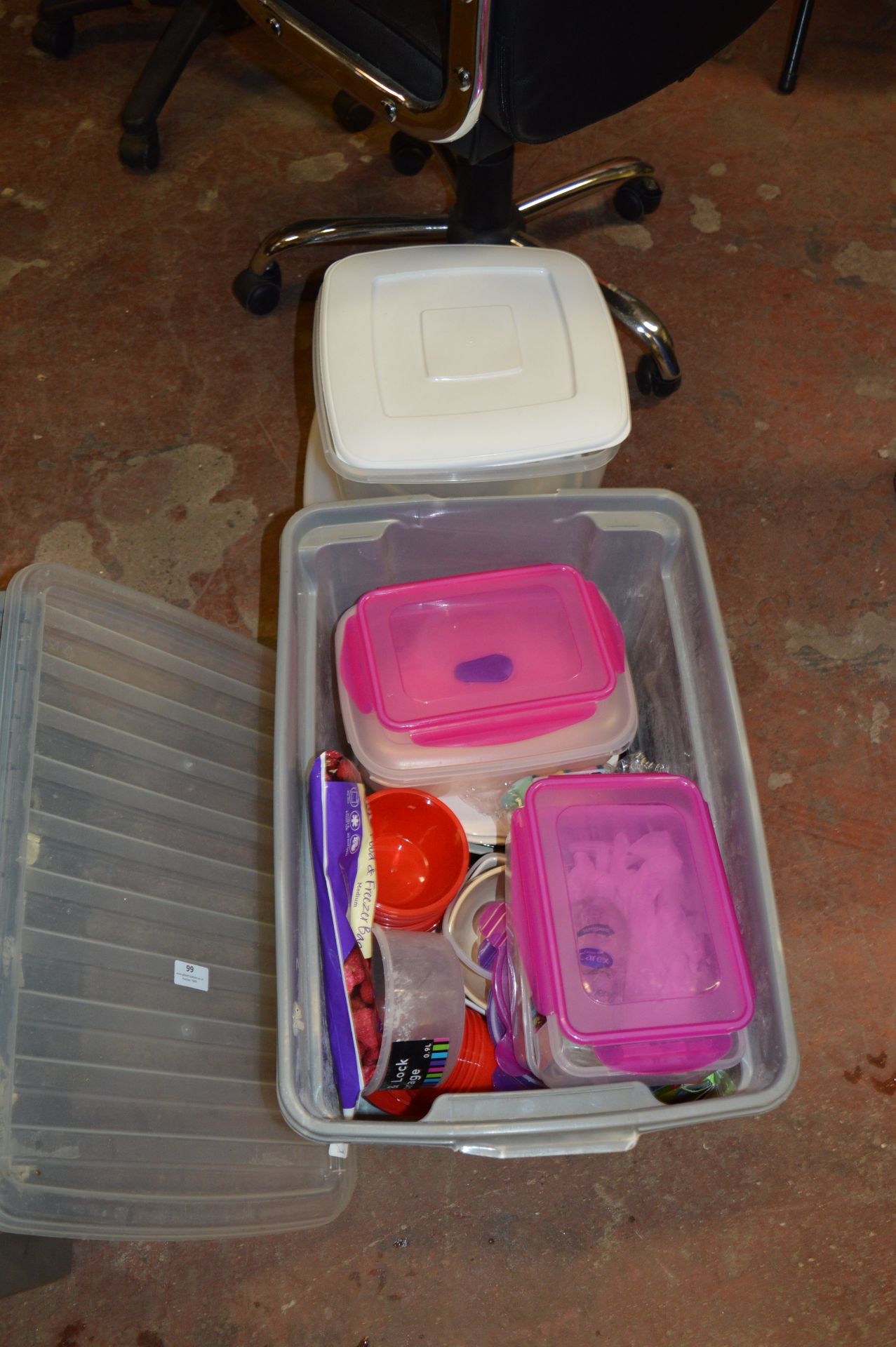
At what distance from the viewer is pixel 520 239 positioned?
145 centimetres

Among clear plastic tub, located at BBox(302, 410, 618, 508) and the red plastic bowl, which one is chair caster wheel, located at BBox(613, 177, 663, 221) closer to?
clear plastic tub, located at BBox(302, 410, 618, 508)

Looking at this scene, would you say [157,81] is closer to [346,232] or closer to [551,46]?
[346,232]

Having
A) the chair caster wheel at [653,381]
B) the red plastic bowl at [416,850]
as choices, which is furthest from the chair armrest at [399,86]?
the red plastic bowl at [416,850]

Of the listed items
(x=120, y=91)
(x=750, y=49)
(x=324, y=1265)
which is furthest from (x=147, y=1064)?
(x=750, y=49)

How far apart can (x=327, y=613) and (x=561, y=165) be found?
47.8 inches

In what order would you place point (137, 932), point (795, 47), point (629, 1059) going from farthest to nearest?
point (795, 47) → point (137, 932) → point (629, 1059)

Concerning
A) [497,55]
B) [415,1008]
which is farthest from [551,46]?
[415,1008]

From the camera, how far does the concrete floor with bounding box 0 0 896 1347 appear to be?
3.49ft

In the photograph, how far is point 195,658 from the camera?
1.07 meters

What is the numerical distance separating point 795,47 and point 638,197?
18.6 inches

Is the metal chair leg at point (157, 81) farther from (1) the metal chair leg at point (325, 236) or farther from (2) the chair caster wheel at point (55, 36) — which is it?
(1) the metal chair leg at point (325, 236)

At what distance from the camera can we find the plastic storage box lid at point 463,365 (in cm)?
95

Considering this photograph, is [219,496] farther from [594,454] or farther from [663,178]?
[663,178]

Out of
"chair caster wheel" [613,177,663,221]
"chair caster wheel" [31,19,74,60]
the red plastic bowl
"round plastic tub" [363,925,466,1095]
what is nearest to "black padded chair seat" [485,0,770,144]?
"chair caster wheel" [613,177,663,221]
